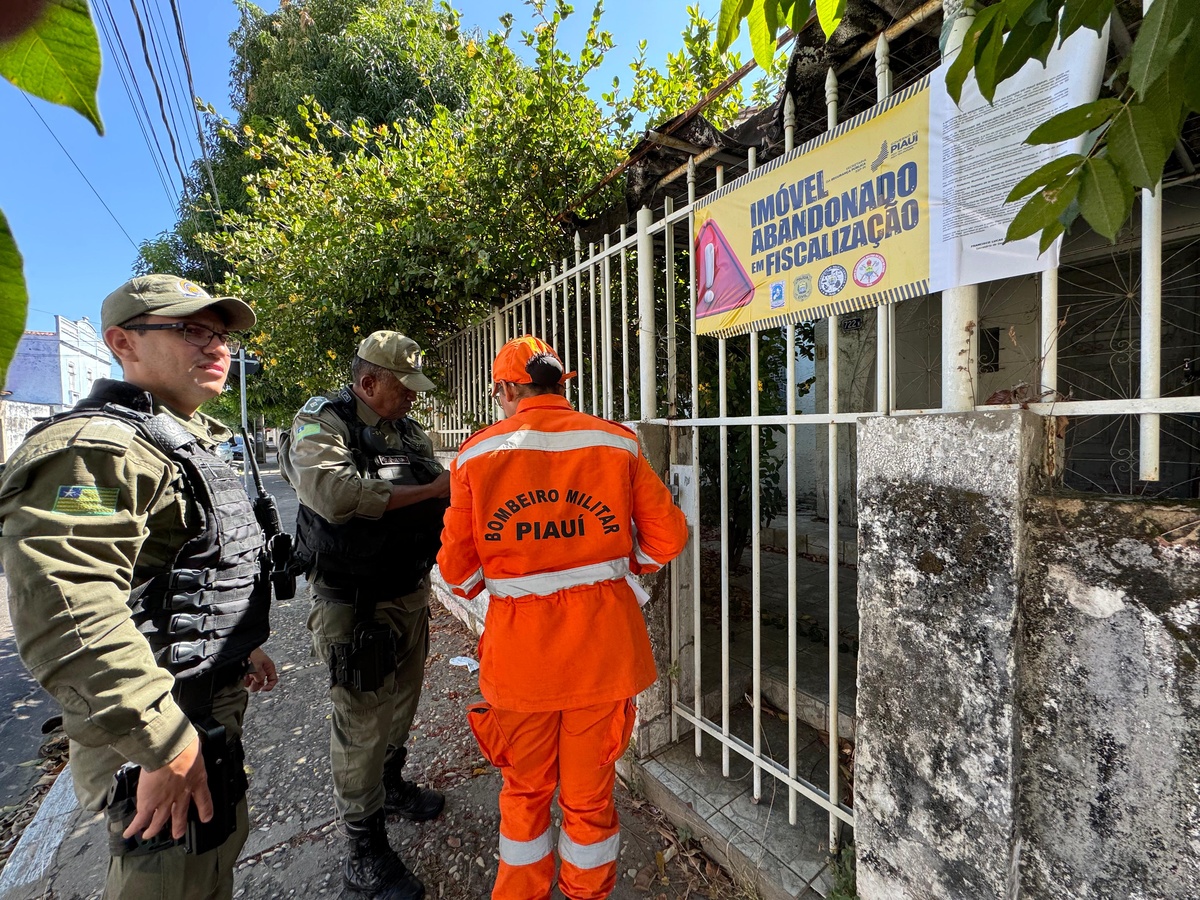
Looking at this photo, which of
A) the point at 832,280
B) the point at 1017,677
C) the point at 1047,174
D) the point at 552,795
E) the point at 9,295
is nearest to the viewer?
the point at 9,295

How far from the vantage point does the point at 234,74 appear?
1313 cm

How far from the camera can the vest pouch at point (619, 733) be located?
190 cm

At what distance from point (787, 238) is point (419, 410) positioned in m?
4.20

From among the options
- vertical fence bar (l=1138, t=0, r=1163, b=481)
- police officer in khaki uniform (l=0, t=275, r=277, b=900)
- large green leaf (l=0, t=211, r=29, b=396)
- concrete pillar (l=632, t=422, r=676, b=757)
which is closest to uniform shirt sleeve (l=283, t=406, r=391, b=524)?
police officer in khaki uniform (l=0, t=275, r=277, b=900)

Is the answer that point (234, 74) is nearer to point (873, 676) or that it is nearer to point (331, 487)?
point (331, 487)

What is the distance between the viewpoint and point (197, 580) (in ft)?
5.16

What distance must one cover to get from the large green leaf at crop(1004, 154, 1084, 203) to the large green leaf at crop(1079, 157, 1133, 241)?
0.02 metres

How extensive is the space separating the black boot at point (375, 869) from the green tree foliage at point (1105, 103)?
274cm

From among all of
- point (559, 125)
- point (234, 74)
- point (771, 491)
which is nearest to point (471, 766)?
point (771, 491)

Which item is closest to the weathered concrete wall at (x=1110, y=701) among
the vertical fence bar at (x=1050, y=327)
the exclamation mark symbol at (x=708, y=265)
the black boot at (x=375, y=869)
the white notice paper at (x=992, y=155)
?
the vertical fence bar at (x=1050, y=327)

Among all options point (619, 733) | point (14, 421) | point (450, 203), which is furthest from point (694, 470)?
point (14, 421)

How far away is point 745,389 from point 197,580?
126 inches

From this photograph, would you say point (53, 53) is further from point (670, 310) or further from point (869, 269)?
point (670, 310)

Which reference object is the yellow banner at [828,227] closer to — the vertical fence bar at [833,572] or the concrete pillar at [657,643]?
the vertical fence bar at [833,572]
